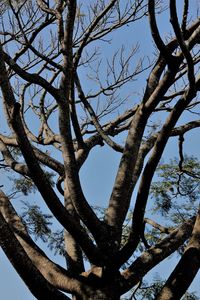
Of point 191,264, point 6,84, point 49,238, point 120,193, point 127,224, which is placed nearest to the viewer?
point 191,264

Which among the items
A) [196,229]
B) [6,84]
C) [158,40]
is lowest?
[196,229]

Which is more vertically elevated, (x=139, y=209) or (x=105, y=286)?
(x=139, y=209)

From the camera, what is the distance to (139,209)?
2.80 m

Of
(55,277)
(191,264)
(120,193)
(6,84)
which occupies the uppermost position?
(6,84)

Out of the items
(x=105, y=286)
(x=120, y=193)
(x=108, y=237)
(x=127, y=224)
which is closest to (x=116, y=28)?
(x=127, y=224)

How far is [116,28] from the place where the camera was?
18.3 feet

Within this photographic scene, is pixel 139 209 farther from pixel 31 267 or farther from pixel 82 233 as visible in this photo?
pixel 31 267

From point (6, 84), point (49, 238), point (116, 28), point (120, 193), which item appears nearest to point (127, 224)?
point (49, 238)

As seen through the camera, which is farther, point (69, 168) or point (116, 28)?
point (116, 28)

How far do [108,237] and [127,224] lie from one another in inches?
86.0

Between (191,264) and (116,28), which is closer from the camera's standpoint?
(191,264)

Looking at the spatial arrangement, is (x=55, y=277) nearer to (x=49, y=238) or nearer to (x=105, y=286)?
(x=105, y=286)

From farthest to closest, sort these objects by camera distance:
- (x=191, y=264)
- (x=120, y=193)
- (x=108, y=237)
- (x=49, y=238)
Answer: (x=49, y=238)
(x=120, y=193)
(x=108, y=237)
(x=191, y=264)

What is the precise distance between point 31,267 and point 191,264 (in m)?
0.93
